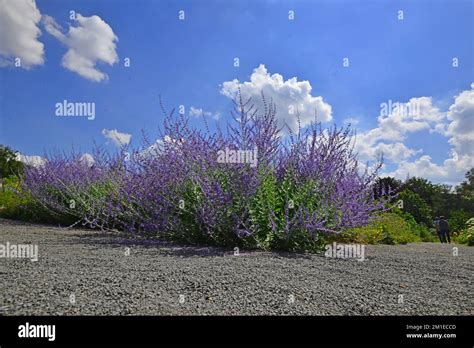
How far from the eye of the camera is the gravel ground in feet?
6.89

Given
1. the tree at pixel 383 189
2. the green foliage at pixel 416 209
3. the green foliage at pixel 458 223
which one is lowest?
the green foliage at pixel 458 223

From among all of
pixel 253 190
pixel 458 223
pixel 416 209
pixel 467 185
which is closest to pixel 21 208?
pixel 253 190

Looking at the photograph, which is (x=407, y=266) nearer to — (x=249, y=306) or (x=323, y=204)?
(x=323, y=204)

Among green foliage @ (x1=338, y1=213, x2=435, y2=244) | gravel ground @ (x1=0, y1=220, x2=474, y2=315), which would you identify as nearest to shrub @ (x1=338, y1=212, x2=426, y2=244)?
green foliage @ (x1=338, y1=213, x2=435, y2=244)

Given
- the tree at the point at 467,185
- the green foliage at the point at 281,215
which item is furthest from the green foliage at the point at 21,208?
the tree at the point at 467,185

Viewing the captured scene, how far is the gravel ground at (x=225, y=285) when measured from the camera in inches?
82.7

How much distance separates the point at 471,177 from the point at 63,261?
2703cm

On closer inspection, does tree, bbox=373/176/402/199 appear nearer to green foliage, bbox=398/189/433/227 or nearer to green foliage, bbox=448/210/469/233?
green foliage, bbox=398/189/433/227

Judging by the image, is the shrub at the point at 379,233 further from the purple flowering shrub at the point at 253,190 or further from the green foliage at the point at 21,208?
the green foliage at the point at 21,208

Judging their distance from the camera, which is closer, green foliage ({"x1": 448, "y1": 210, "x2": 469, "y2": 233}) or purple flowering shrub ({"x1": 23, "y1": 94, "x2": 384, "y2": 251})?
purple flowering shrub ({"x1": 23, "y1": 94, "x2": 384, "y2": 251})

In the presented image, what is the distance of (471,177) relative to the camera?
81.4ft

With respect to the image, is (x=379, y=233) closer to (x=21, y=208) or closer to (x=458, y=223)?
(x=21, y=208)

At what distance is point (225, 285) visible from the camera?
253 centimetres
